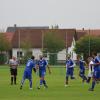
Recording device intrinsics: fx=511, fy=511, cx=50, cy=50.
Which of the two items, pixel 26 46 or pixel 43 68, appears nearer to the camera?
pixel 43 68

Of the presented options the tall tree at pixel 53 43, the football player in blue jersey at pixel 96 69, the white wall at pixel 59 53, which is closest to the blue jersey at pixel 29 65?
the football player in blue jersey at pixel 96 69

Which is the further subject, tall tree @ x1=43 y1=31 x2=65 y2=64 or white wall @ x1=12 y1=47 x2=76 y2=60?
tall tree @ x1=43 y1=31 x2=65 y2=64

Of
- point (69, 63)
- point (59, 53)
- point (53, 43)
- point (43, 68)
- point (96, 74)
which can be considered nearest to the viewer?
point (96, 74)

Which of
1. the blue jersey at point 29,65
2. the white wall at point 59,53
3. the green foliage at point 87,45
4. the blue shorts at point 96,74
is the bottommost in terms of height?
the blue shorts at point 96,74

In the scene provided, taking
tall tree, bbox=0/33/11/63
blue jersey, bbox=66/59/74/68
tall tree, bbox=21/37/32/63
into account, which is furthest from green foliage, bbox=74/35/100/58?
blue jersey, bbox=66/59/74/68

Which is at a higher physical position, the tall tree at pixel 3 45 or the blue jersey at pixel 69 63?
the tall tree at pixel 3 45

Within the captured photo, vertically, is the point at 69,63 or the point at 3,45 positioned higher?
the point at 3,45

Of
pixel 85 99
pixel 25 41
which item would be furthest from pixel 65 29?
pixel 85 99

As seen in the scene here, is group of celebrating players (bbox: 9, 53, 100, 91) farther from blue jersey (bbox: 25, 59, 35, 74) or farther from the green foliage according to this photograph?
the green foliage

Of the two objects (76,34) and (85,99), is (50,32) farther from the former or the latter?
(85,99)

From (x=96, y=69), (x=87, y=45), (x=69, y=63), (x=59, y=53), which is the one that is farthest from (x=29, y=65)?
(x=87, y=45)

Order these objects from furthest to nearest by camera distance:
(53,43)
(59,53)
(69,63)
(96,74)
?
(53,43) < (59,53) < (69,63) < (96,74)

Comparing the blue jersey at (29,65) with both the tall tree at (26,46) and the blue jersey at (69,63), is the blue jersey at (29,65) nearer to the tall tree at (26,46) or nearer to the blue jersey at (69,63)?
the blue jersey at (69,63)

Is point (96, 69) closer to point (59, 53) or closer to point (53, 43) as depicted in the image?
point (59, 53)
